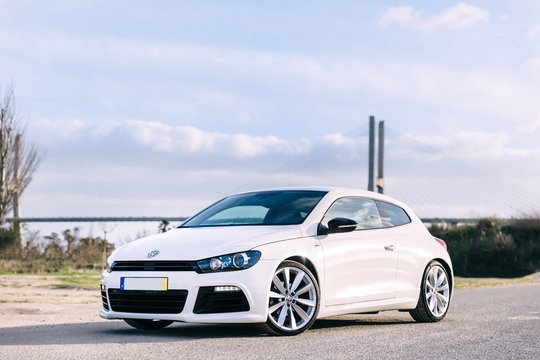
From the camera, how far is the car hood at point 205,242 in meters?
7.22

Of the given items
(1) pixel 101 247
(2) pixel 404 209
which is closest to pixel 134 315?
(2) pixel 404 209

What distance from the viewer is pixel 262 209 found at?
8430 millimetres

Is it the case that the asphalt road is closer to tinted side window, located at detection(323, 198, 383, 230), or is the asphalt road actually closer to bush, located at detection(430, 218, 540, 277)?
tinted side window, located at detection(323, 198, 383, 230)

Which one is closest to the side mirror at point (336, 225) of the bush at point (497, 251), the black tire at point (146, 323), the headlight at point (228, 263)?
the headlight at point (228, 263)

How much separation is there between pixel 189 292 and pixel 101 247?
1826 centimetres

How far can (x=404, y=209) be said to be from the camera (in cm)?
969

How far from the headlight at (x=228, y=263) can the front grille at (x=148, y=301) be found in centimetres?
30

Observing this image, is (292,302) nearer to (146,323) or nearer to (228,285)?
(228,285)

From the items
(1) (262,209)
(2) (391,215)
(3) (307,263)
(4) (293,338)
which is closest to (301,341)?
(4) (293,338)

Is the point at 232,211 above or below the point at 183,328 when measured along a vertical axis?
above

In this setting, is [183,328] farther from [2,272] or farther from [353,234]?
[2,272]

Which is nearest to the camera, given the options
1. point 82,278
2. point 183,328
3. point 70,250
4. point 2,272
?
point 183,328

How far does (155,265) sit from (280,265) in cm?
118

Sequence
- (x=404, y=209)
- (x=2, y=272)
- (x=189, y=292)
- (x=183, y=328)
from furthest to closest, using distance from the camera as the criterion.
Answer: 1. (x=2, y=272)
2. (x=404, y=209)
3. (x=183, y=328)
4. (x=189, y=292)
